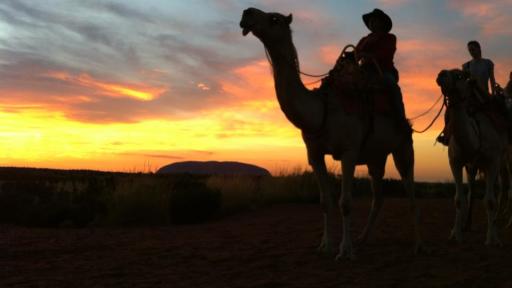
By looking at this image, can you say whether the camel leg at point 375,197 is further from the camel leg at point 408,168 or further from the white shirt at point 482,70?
the white shirt at point 482,70

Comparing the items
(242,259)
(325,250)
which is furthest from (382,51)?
(242,259)

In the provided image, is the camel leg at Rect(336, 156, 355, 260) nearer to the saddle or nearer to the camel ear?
the saddle

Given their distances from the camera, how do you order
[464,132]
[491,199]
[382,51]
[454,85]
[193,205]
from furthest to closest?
[193,205]
[491,199]
[464,132]
[454,85]
[382,51]

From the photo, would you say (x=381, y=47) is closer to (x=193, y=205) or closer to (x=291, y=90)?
(x=291, y=90)

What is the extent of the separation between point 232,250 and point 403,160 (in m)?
3.05

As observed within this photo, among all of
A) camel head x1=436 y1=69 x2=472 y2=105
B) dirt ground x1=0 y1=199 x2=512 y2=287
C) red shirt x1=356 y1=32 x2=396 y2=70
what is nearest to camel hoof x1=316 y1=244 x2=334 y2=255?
dirt ground x1=0 y1=199 x2=512 y2=287

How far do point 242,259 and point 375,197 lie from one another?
9.21 feet

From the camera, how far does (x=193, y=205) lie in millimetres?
15914

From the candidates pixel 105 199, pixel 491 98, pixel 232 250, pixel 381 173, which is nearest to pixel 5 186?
pixel 105 199

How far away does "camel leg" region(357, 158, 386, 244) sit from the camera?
9523mm

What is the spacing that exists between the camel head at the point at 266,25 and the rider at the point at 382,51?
6.14 ft

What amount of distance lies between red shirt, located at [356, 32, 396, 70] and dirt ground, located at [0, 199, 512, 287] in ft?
9.60

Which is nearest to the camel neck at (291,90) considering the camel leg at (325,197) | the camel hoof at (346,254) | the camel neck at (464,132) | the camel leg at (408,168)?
the camel leg at (325,197)

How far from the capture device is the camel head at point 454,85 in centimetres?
906
